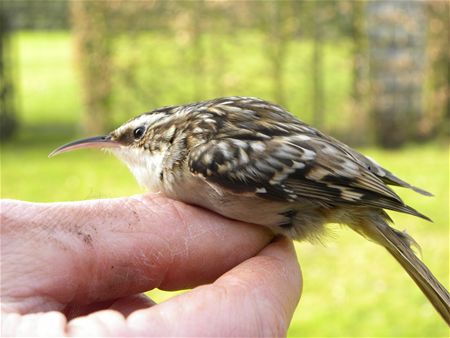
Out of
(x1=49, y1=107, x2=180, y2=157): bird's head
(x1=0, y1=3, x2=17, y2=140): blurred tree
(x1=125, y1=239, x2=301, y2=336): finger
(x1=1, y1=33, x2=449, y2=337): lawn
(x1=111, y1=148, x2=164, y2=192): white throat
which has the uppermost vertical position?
(x1=49, y1=107, x2=180, y2=157): bird's head

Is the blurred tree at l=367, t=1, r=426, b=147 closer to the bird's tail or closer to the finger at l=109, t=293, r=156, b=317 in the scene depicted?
the bird's tail

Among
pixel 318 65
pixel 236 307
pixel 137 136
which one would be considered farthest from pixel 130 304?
pixel 318 65

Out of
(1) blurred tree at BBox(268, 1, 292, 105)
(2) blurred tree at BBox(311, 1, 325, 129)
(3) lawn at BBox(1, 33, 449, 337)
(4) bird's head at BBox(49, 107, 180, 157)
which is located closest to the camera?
(4) bird's head at BBox(49, 107, 180, 157)

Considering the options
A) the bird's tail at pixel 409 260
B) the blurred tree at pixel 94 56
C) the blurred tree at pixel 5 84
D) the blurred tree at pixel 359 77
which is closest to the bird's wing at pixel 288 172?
the bird's tail at pixel 409 260

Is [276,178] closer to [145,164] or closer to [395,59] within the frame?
[145,164]

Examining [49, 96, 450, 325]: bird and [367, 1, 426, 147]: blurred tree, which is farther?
[367, 1, 426, 147]: blurred tree

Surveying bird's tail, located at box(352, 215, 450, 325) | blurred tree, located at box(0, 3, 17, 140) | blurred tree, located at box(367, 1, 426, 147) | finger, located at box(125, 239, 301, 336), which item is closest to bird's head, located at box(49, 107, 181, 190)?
finger, located at box(125, 239, 301, 336)

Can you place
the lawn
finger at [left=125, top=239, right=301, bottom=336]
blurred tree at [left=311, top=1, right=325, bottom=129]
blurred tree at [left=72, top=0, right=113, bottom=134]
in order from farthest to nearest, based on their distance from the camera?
1. blurred tree at [left=311, top=1, right=325, bottom=129]
2. blurred tree at [left=72, top=0, right=113, bottom=134]
3. the lawn
4. finger at [left=125, top=239, right=301, bottom=336]
